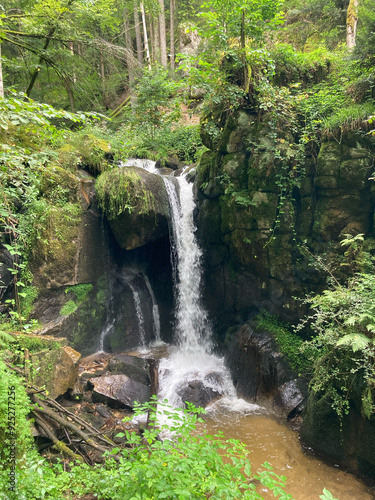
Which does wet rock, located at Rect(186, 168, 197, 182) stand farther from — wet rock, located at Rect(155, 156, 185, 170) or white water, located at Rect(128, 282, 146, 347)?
white water, located at Rect(128, 282, 146, 347)

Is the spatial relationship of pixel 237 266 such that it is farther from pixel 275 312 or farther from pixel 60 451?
pixel 60 451

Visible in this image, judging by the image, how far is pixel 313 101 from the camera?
705cm

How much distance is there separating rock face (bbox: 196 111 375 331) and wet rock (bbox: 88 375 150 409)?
2.91 m

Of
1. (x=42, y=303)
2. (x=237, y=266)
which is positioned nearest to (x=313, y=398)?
(x=237, y=266)

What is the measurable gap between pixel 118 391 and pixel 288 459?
339 cm

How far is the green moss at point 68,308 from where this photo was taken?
744cm

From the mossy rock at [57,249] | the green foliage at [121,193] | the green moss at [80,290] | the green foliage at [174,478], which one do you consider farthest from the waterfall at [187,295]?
the green foliage at [174,478]

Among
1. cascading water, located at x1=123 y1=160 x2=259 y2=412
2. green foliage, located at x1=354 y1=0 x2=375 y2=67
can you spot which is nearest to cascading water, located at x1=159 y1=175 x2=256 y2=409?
cascading water, located at x1=123 y1=160 x2=259 y2=412

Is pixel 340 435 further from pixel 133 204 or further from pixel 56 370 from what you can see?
pixel 133 204

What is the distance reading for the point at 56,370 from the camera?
5.40 metres

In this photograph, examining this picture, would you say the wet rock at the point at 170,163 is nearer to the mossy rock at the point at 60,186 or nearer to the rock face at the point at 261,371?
the mossy rock at the point at 60,186

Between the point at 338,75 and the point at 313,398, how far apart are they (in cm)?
756

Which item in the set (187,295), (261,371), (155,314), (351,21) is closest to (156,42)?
(351,21)

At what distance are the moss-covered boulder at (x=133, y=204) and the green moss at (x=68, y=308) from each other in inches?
82.9
